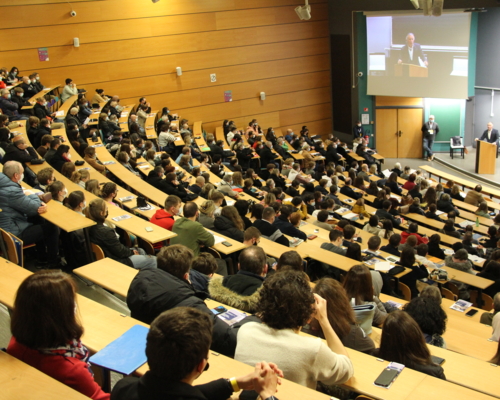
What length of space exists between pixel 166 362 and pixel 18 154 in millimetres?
5797

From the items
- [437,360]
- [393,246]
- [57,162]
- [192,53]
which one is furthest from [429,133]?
[437,360]

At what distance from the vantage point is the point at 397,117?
1645 centimetres

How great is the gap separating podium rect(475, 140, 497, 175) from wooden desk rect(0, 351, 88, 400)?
1350 centimetres

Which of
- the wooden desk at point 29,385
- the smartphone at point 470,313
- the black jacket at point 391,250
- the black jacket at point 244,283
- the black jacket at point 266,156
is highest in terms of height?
the wooden desk at point 29,385

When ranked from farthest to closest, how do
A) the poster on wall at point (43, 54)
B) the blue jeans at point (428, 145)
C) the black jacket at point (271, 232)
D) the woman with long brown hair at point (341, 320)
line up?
the blue jeans at point (428, 145), the poster on wall at point (43, 54), the black jacket at point (271, 232), the woman with long brown hair at point (341, 320)

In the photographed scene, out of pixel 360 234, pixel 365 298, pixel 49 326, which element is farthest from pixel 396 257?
pixel 49 326

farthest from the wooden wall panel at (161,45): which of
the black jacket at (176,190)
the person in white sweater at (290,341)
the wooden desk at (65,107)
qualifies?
the person in white sweater at (290,341)

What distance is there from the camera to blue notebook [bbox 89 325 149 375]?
2.37 metres

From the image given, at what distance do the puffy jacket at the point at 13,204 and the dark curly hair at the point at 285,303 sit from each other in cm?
342

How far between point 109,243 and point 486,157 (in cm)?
1177

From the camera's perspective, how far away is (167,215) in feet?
18.6

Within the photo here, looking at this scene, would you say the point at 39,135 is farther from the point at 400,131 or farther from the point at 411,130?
the point at 411,130

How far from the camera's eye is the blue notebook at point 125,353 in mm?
2367

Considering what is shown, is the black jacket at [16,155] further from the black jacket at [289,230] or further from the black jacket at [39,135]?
the black jacket at [289,230]
